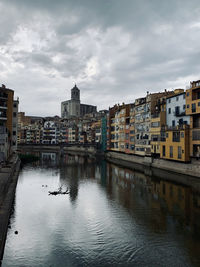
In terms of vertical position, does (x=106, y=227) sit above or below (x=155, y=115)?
below

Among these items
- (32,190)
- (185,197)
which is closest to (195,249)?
(185,197)

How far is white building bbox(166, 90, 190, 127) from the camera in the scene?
58.9 m

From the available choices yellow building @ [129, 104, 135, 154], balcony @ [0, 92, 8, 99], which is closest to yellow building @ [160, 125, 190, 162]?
yellow building @ [129, 104, 135, 154]

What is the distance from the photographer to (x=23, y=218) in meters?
27.0

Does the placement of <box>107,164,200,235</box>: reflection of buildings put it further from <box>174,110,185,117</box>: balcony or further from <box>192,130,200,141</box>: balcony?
<box>174,110,185,117</box>: balcony

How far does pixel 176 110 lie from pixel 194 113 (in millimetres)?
8781

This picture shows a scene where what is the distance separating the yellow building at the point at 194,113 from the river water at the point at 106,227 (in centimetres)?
1292

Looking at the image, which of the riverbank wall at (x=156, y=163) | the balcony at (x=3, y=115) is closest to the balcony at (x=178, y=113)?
the riverbank wall at (x=156, y=163)

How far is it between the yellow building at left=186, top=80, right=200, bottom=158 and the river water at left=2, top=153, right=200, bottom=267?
12916 mm

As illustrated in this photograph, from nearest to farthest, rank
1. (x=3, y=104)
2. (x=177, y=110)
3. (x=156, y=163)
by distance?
(x=177, y=110), (x=156, y=163), (x=3, y=104)

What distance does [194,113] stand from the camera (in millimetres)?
52781

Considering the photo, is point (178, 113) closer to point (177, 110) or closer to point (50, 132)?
point (177, 110)

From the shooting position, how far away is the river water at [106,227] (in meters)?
18.3

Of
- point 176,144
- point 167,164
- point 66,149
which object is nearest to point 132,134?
point 167,164
